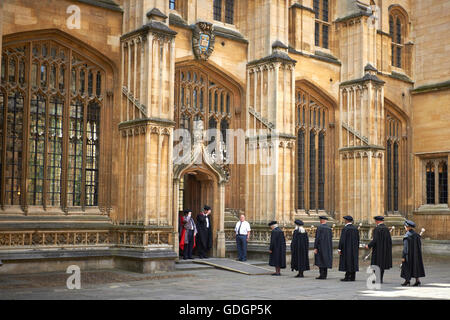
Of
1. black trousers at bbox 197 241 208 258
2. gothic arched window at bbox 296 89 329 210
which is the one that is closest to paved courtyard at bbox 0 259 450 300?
black trousers at bbox 197 241 208 258

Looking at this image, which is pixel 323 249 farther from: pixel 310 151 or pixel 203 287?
pixel 310 151

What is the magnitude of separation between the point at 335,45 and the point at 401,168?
6.64 meters

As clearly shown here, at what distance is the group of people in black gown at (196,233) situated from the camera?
1820 centimetres

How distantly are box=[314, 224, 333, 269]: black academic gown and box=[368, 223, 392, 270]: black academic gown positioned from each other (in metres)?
1.20

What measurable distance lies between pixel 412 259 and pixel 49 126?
10.2 m

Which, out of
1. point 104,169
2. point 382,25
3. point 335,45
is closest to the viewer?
point 104,169

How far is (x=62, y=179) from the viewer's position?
1630 centimetres

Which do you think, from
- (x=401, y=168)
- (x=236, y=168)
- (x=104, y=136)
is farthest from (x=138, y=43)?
(x=401, y=168)

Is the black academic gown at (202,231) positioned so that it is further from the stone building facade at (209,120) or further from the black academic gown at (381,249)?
the black academic gown at (381,249)

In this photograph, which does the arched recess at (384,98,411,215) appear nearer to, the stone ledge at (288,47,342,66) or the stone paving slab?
the stone ledge at (288,47,342,66)

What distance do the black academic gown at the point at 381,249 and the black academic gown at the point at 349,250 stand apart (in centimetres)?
49

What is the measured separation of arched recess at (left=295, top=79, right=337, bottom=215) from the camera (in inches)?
904

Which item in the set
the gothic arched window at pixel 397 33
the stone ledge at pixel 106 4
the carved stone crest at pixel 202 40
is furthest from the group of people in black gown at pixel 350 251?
the gothic arched window at pixel 397 33

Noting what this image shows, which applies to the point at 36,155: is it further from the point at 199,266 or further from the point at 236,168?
the point at 236,168
